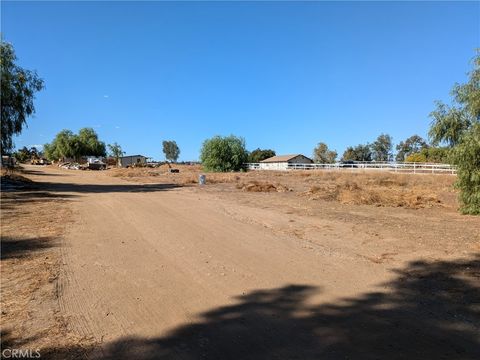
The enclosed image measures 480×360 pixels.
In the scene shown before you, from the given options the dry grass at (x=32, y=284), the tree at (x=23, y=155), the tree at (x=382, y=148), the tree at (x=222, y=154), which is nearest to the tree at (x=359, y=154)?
the tree at (x=382, y=148)

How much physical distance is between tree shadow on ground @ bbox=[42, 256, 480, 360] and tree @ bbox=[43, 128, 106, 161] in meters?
125

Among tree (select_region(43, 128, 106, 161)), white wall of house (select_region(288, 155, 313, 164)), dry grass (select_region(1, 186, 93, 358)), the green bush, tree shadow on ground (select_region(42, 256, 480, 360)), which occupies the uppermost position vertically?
tree (select_region(43, 128, 106, 161))

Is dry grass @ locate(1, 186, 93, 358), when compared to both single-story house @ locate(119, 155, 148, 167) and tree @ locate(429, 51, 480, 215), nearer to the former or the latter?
tree @ locate(429, 51, 480, 215)

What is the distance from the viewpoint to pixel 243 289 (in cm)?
627

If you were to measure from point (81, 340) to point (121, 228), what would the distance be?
6999 mm

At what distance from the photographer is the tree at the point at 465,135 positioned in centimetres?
1506

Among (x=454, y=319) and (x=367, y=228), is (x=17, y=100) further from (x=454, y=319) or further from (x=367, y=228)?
(x=454, y=319)

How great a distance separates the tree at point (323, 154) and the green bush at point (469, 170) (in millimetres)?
112525

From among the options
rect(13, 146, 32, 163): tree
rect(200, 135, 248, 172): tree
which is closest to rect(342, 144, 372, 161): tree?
rect(200, 135, 248, 172): tree

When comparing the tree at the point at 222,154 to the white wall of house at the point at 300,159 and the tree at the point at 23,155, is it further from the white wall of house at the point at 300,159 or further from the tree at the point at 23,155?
the tree at the point at 23,155

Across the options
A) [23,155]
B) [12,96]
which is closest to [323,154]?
[23,155]

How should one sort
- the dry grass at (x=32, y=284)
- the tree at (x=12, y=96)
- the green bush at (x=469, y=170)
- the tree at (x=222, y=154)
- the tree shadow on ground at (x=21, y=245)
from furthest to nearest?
the tree at (x=222, y=154)
the tree at (x=12, y=96)
the green bush at (x=469, y=170)
the tree shadow on ground at (x=21, y=245)
the dry grass at (x=32, y=284)

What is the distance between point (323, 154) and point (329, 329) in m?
127

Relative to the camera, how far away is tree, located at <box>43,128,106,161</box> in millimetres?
120438
